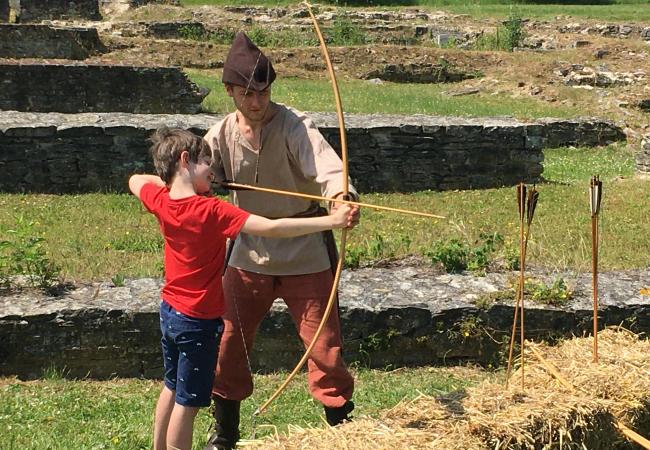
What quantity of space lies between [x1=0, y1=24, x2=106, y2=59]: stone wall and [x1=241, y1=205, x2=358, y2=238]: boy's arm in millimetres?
16806

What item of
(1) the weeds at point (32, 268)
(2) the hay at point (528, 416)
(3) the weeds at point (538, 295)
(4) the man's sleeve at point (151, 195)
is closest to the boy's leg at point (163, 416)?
(2) the hay at point (528, 416)

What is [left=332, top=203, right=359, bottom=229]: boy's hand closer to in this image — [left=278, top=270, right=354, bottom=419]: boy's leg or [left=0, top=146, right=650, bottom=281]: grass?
[left=278, top=270, right=354, bottom=419]: boy's leg

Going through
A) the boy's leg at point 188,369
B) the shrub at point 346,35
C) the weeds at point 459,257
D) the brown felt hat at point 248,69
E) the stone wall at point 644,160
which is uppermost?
the brown felt hat at point 248,69

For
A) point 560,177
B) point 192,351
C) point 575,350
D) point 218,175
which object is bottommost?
point 560,177

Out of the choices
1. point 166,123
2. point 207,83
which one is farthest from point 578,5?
point 166,123

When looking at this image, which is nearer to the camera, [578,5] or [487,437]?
[487,437]

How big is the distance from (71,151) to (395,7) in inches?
978

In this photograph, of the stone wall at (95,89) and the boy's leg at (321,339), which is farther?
the stone wall at (95,89)

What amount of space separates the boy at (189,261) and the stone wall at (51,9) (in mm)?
23547

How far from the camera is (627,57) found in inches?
841

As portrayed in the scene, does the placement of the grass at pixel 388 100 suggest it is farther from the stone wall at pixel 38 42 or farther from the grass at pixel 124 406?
the grass at pixel 124 406

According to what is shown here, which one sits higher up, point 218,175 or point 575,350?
point 218,175

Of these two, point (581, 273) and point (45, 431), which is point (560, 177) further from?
point (45, 431)

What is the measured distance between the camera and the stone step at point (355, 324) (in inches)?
199
